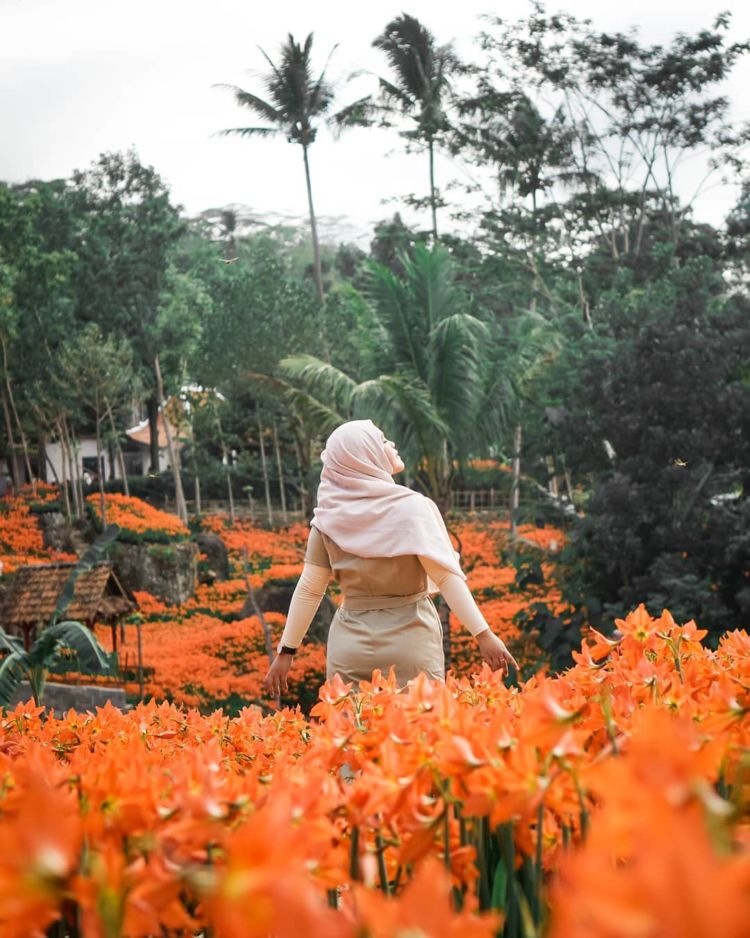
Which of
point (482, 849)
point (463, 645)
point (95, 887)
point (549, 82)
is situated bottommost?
point (463, 645)

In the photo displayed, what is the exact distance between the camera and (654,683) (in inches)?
68.6

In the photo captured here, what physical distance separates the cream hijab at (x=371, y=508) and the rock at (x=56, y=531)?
1420cm

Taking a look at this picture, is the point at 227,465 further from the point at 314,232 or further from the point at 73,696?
Result: the point at 73,696

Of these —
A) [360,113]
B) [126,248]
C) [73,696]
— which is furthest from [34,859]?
[360,113]

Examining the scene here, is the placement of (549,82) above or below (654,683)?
above

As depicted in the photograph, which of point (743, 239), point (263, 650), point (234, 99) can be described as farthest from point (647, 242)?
point (263, 650)

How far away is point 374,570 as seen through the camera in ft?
12.3

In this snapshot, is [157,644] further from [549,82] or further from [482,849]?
[482,849]

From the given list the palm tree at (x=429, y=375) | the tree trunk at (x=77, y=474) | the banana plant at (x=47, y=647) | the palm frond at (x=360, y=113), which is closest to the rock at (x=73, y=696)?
the banana plant at (x=47, y=647)

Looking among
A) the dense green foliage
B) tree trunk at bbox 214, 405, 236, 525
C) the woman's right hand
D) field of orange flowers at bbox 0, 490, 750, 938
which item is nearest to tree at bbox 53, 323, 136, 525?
the dense green foliage

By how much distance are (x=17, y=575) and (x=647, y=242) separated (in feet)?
44.5

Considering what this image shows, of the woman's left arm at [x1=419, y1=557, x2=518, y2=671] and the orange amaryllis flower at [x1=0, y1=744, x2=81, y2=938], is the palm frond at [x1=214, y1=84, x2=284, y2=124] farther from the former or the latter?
the orange amaryllis flower at [x1=0, y1=744, x2=81, y2=938]

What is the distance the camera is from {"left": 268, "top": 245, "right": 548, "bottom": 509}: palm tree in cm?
1184

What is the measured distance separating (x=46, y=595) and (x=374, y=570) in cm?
808
